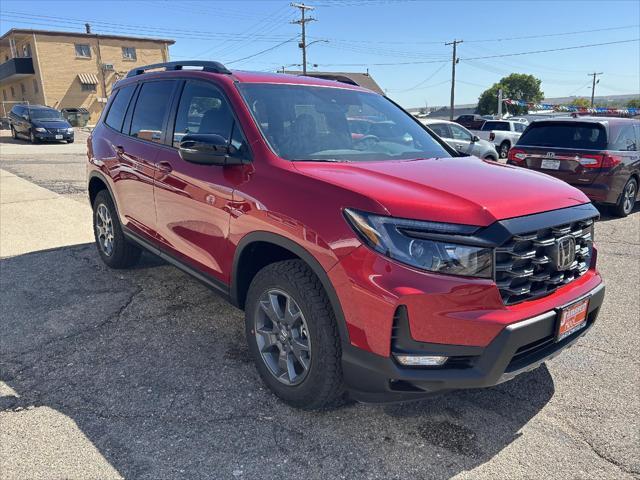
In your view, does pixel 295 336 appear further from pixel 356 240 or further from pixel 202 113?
pixel 202 113

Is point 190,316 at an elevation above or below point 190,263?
below

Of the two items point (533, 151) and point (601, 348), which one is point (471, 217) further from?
point (533, 151)

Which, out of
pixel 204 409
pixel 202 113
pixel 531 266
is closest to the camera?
pixel 531 266

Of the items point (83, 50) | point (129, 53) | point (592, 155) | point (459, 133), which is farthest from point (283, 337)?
point (129, 53)

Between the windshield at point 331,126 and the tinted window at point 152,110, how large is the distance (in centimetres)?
97

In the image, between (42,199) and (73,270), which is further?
(42,199)

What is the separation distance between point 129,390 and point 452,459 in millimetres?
1935

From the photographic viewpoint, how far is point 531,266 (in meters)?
2.39

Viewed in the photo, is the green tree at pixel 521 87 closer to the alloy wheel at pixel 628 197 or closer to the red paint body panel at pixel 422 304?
the alloy wheel at pixel 628 197

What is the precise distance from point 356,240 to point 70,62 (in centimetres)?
4280

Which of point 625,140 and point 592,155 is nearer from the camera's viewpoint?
point 592,155

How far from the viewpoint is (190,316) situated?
161 inches

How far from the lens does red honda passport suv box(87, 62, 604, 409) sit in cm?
221

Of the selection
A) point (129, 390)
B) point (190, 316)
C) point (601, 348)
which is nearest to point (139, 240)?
point (190, 316)
